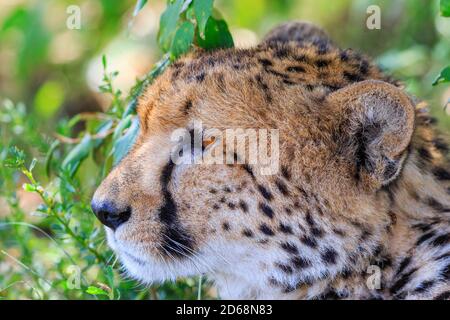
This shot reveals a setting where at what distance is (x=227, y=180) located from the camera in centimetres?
266

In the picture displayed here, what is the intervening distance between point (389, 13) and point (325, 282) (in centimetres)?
400

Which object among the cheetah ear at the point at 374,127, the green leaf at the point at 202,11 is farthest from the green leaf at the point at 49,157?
the cheetah ear at the point at 374,127

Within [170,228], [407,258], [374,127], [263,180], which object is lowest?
[407,258]

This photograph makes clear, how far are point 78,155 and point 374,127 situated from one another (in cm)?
133

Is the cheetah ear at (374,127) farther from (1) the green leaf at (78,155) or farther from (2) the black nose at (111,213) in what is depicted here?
(1) the green leaf at (78,155)

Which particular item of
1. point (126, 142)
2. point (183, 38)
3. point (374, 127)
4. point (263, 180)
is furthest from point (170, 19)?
point (374, 127)

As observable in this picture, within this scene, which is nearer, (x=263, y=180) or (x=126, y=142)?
(x=263, y=180)

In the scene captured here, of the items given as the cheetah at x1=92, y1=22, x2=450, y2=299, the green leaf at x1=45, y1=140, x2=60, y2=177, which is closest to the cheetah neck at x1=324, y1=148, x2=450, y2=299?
the cheetah at x1=92, y1=22, x2=450, y2=299

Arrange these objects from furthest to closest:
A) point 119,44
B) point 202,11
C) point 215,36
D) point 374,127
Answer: point 119,44
point 215,36
point 202,11
point 374,127

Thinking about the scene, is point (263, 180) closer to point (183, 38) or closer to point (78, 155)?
point (183, 38)

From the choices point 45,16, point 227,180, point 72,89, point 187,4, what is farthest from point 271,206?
point 72,89

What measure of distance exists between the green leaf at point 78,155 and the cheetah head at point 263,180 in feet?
1.94

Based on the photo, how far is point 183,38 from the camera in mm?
2975

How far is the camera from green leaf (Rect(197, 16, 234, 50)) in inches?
123
